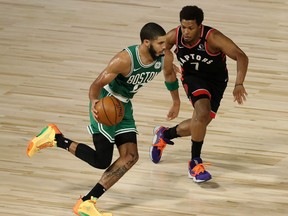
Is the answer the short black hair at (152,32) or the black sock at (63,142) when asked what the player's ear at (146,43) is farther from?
the black sock at (63,142)

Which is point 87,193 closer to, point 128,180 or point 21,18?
Answer: point 128,180

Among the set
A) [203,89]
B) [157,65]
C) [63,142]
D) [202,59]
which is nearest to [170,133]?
[203,89]

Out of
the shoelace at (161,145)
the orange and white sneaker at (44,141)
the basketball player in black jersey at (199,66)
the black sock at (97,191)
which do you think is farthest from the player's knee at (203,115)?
the orange and white sneaker at (44,141)

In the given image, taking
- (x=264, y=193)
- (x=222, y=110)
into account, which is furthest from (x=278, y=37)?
(x=264, y=193)

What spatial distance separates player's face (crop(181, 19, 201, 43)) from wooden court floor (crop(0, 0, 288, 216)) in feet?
4.11

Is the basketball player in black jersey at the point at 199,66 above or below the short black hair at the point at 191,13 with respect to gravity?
below

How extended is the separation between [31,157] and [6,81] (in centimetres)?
218

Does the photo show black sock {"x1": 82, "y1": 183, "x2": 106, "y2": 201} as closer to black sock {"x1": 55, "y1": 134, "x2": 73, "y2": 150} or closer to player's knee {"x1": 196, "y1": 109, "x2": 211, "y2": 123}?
black sock {"x1": 55, "y1": 134, "x2": 73, "y2": 150}

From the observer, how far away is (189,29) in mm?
7895

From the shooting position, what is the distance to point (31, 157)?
28.4ft

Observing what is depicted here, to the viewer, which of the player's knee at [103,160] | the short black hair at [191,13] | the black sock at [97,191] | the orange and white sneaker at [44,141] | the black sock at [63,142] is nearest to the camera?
the black sock at [97,191]

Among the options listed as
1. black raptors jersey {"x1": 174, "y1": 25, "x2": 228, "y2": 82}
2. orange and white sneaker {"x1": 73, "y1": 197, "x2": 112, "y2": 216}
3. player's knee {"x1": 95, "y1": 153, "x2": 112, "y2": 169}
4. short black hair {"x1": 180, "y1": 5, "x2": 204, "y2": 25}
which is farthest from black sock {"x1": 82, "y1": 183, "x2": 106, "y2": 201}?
short black hair {"x1": 180, "y1": 5, "x2": 204, "y2": 25}

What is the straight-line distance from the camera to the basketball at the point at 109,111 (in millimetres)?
7348

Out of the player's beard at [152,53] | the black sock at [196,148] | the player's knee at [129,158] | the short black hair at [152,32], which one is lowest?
the black sock at [196,148]
